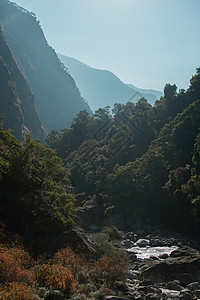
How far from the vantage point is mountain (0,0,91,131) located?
134 metres

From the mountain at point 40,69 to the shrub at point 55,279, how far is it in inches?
4920

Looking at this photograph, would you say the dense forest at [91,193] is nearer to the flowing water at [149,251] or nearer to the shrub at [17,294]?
the shrub at [17,294]

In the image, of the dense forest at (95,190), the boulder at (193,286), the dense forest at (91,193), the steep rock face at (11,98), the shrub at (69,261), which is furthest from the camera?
the steep rock face at (11,98)

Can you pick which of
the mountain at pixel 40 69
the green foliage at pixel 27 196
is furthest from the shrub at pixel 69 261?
the mountain at pixel 40 69

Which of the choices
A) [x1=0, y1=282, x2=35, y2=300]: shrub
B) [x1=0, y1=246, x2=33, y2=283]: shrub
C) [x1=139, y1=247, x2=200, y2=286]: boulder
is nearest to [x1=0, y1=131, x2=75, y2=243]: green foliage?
[x1=0, y1=246, x2=33, y2=283]: shrub

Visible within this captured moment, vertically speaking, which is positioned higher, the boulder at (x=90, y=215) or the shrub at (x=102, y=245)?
the shrub at (x=102, y=245)

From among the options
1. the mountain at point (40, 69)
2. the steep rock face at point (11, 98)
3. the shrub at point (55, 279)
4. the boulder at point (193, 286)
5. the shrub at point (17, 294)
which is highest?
the mountain at point (40, 69)

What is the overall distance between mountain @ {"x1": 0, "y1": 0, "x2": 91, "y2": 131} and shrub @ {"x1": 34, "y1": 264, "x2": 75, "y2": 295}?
125 meters

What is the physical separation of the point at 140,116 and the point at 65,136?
28339 millimetres

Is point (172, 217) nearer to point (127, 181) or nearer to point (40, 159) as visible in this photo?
point (127, 181)

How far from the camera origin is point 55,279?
7.26 metres

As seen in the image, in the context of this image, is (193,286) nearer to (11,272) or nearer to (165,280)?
(165,280)

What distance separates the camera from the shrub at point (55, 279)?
7.22m

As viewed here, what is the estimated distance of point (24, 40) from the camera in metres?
150
